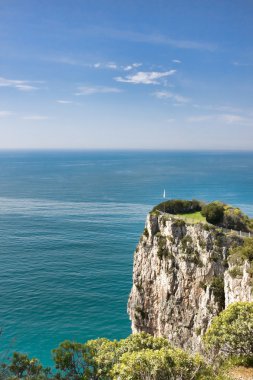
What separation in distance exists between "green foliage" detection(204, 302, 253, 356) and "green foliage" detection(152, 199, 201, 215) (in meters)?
21.4

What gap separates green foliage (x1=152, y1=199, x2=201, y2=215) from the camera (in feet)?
145

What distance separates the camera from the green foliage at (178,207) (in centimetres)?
4413

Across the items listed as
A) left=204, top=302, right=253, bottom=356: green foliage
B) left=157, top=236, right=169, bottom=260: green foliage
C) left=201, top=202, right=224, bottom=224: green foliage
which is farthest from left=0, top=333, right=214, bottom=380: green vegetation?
left=201, top=202, right=224, bottom=224: green foliage

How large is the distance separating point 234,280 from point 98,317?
26815 mm

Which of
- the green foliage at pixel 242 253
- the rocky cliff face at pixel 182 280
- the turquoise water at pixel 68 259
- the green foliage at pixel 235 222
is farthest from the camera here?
the turquoise water at pixel 68 259

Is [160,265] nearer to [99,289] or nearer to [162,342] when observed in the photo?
[162,342]

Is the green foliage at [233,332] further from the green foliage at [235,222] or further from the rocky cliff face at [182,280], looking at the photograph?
the green foliage at [235,222]

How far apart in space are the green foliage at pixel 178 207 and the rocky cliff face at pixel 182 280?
386cm

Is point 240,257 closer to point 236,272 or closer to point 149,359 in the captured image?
point 236,272

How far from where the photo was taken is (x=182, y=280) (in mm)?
36000

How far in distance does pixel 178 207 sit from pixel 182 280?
11.9 meters

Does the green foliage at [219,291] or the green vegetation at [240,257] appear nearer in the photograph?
the green vegetation at [240,257]

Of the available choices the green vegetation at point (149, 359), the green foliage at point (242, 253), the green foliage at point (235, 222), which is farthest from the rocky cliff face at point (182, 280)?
the green vegetation at point (149, 359)

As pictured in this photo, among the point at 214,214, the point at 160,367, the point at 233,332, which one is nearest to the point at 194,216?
the point at 214,214
